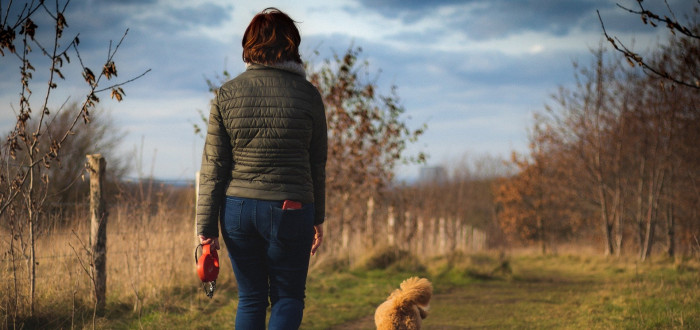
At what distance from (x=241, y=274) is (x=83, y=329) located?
258cm

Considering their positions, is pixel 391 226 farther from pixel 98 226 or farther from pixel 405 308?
pixel 405 308

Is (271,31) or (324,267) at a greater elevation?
(271,31)

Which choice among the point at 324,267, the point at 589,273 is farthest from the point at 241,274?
the point at 589,273

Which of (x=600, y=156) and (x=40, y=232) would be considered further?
(x=600, y=156)

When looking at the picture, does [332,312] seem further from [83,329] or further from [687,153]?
[687,153]

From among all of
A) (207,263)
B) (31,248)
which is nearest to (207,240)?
(207,263)

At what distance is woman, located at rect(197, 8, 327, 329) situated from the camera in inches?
115

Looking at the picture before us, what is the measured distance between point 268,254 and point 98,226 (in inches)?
140

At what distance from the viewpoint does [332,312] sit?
670 centimetres

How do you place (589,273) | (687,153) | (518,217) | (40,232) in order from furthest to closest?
A: (518,217) < (687,153) < (589,273) < (40,232)

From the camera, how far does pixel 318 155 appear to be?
3170 mm

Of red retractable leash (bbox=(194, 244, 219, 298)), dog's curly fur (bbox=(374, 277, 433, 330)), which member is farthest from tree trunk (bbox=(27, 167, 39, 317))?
dog's curly fur (bbox=(374, 277, 433, 330))

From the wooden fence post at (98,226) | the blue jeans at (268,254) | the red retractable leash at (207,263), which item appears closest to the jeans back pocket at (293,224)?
the blue jeans at (268,254)

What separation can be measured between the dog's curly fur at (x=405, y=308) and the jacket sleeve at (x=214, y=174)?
1348 mm
